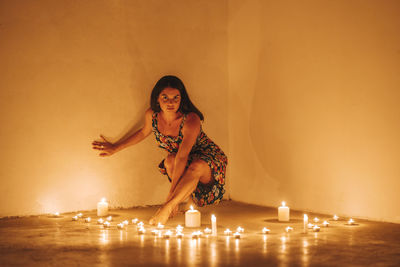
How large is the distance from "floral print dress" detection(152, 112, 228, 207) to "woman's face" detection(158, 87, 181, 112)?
4.5 inches

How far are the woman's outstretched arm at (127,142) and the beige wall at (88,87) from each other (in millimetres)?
89

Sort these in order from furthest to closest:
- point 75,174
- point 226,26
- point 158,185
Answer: point 226,26 < point 158,185 < point 75,174

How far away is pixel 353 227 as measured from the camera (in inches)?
115

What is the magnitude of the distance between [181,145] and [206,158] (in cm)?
20

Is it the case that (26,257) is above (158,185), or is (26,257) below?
below

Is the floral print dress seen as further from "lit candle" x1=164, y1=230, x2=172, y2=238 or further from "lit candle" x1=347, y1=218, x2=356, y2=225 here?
"lit candle" x1=347, y1=218, x2=356, y2=225

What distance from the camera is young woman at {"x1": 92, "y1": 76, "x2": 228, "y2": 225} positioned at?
10.5ft

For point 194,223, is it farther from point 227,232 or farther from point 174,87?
point 174,87

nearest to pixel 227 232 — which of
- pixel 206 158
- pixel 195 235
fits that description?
pixel 195 235

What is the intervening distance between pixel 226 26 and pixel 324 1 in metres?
1.12

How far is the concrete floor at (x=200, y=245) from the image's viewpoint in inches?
81.9

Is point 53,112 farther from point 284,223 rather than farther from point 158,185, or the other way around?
point 284,223

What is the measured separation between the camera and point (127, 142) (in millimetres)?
3596

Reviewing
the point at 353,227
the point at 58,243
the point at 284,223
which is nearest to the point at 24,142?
the point at 58,243
